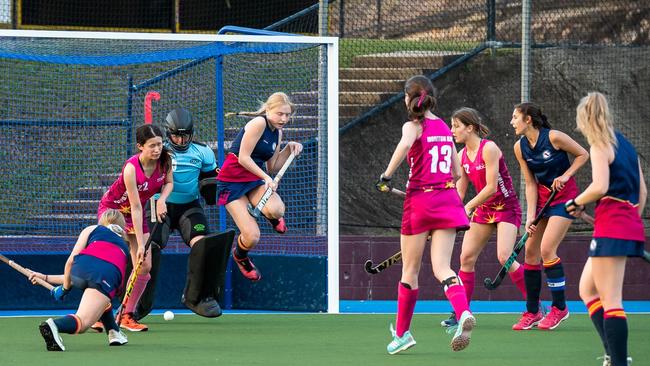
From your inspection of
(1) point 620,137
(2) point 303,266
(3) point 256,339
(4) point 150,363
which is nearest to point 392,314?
(2) point 303,266

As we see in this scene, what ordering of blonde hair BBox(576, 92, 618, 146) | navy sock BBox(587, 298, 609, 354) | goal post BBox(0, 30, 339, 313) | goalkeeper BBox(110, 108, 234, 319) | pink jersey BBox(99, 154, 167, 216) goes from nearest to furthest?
1. blonde hair BBox(576, 92, 618, 146)
2. navy sock BBox(587, 298, 609, 354)
3. pink jersey BBox(99, 154, 167, 216)
4. goalkeeper BBox(110, 108, 234, 319)
5. goal post BBox(0, 30, 339, 313)

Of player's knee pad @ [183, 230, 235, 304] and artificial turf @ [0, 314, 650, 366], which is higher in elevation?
player's knee pad @ [183, 230, 235, 304]

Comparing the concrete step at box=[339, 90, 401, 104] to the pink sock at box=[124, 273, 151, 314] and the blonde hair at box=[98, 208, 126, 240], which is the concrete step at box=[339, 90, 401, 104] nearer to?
the pink sock at box=[124, 273, 151, 314]

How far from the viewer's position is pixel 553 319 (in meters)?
8.28

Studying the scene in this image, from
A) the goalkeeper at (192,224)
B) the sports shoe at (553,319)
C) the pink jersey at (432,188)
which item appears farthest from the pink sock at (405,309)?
the goalkeeper at (192,224)

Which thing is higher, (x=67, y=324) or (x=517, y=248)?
(x=517, y=248)

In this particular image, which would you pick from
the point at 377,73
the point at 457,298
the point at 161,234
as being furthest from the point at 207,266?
the point at 377,73

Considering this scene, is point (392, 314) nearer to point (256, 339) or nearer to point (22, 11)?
point (256, 339)

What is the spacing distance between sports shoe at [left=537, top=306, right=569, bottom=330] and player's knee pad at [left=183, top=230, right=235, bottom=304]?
242 centimetres

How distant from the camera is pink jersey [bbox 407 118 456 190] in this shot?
665cm

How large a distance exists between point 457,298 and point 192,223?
113 inches

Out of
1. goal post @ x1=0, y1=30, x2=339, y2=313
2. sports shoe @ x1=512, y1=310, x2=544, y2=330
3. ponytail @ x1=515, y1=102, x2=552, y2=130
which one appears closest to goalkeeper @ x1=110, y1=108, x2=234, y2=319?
goal post @ x1=0, y1=30, x2=339, y2=313

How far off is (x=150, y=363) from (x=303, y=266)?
3.50m

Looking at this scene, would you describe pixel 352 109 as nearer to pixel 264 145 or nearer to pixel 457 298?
pixel 264 145
